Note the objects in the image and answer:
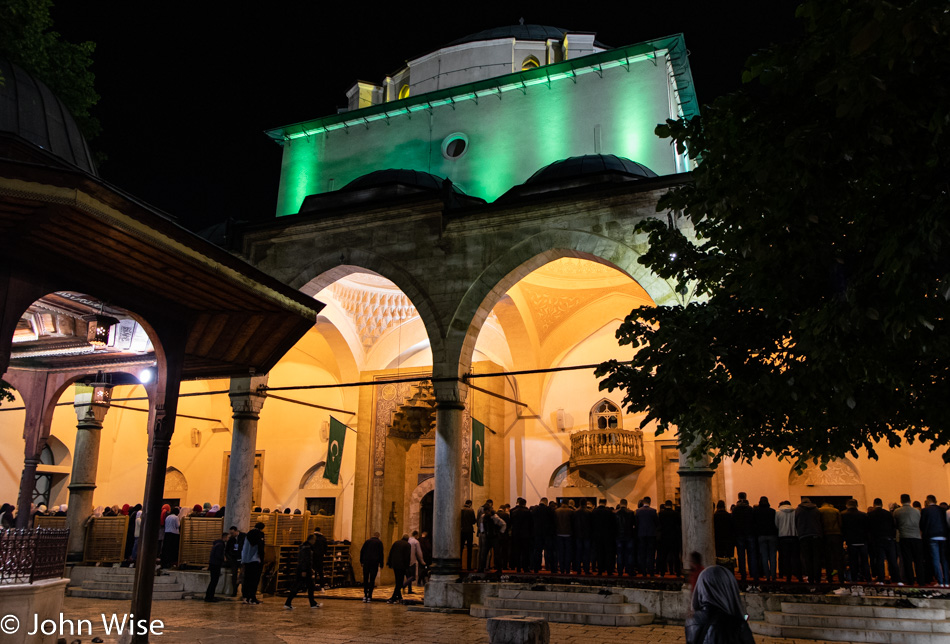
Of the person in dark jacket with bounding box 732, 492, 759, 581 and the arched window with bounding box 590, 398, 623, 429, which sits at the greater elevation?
the arched window with bounding box 590, 398, 623, 429

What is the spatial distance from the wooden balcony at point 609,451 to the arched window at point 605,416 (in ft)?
1.84

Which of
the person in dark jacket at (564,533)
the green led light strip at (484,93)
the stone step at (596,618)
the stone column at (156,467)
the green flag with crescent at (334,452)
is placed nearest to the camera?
the stone column at (156,467)

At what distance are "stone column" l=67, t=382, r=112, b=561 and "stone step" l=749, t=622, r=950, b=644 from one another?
10559 millimetres

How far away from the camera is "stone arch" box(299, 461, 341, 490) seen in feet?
55.8

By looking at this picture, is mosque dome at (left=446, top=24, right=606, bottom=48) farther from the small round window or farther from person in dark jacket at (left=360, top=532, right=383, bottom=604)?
person in dark jacket at (left=360, top=532, right=383, bottom=604)

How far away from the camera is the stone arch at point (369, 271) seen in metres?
11.4

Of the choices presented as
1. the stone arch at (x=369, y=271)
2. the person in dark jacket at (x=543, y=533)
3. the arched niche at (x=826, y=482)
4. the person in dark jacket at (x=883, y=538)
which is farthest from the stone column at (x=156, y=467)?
the arched niche at (x=826, y=482)

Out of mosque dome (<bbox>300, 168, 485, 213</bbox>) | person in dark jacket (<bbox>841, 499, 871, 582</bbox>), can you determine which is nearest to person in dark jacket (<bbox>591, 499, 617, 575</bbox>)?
person in dark jacket (<bbox>841, 499, 871, 582</bbox>)

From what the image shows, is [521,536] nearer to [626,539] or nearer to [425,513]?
[626,539]

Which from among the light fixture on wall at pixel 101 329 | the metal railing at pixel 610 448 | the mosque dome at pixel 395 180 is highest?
the mosque dome at pixel 395 180

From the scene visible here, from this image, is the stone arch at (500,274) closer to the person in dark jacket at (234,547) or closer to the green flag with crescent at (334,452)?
the person in dark jacket at (234,547)

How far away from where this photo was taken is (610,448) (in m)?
13.8

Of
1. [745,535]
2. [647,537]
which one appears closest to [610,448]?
[647,537]

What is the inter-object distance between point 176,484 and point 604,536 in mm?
12039
